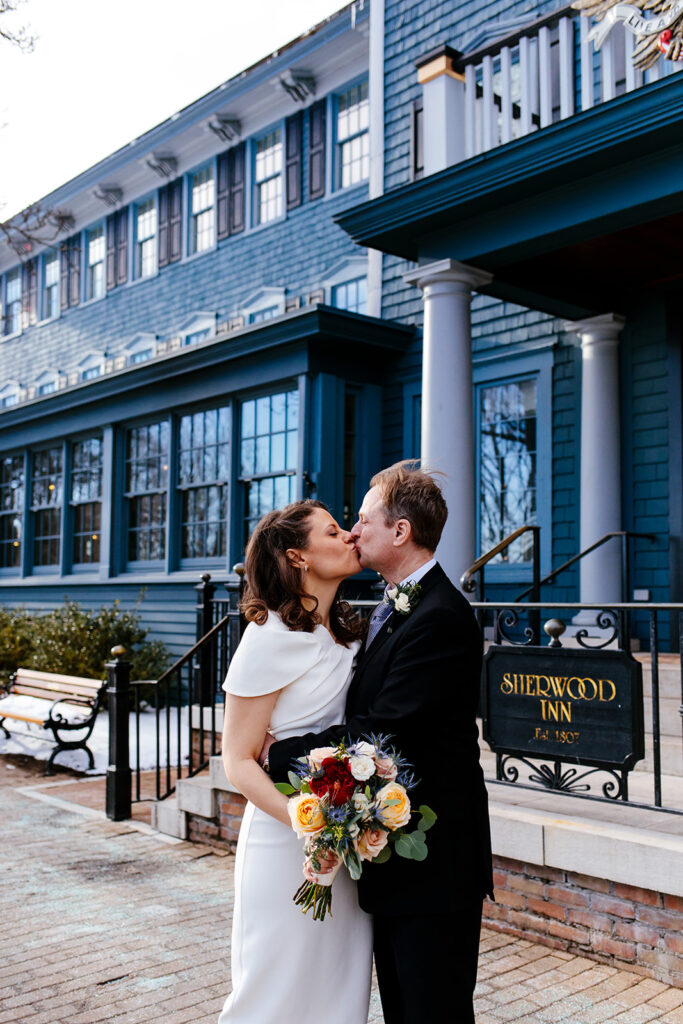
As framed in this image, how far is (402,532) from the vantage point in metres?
2.54

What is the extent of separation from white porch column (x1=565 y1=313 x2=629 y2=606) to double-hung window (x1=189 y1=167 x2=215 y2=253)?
863 cm

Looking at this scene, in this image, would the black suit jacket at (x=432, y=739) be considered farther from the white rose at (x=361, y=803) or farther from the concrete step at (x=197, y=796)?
the concrete step at (x=197, y=796)

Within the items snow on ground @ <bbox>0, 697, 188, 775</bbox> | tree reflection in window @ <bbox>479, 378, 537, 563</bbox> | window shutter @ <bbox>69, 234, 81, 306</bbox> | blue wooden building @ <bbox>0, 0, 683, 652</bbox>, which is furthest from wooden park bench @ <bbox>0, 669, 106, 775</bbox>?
window shutter @ <bbox>69, 234, 81, 306</bbox>

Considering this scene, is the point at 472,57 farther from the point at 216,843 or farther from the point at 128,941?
the point at 128,941

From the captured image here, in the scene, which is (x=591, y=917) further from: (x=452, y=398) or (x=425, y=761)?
(x=452, y=398)

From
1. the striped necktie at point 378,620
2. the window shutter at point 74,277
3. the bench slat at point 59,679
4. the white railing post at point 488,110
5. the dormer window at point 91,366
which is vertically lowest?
the bench slat at point 59,679

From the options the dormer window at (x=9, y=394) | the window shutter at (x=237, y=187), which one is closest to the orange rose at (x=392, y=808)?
the window shutter at (x=237, y=187)

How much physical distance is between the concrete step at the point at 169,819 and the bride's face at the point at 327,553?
15.0 feet

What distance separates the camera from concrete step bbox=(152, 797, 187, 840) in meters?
6.64

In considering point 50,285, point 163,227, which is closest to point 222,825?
point 163,227

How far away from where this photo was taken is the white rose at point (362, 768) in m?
2.15

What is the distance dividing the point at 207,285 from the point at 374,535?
13.7 meters

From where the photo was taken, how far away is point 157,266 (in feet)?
54.9

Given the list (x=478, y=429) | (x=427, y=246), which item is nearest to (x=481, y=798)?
(x=427, y=246)
